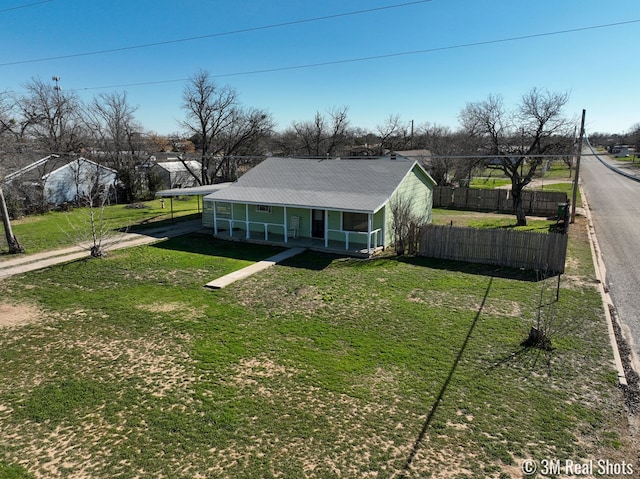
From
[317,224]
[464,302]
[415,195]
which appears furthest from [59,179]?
[464,302]

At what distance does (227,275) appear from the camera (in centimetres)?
1566

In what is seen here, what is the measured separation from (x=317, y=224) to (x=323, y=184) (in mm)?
2228

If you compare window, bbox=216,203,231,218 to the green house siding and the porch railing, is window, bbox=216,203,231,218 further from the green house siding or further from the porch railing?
the green house siding

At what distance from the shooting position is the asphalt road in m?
12.5

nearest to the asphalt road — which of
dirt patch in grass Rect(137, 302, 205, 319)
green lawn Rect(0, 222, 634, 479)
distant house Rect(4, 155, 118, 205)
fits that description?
green lawn Rect(0, 222, 634, 479)

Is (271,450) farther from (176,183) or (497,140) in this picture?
(176,183)

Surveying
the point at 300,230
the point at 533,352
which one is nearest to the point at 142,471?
the point at 533,352

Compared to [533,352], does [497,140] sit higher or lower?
higher

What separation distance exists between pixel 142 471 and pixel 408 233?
1453 cm

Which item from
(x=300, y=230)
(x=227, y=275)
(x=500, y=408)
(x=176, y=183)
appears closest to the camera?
(x=500, y=408)

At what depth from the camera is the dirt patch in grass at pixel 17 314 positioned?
11.6m

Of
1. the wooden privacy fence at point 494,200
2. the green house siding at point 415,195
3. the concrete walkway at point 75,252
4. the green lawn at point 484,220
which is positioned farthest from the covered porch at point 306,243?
the wooden privacy fence at point 494,200

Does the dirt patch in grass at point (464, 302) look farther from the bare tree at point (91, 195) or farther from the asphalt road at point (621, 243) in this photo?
the bare tree at point (91, 195)

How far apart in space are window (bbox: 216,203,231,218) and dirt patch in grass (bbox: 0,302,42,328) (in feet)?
40.2
